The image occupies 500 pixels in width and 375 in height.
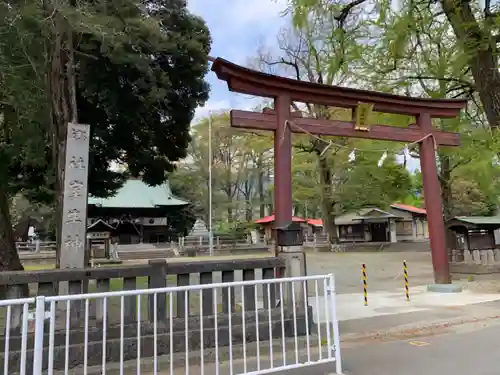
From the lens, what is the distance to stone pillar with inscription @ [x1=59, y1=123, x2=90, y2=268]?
22.4 feet

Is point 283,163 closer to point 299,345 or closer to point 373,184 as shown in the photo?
point 299,345

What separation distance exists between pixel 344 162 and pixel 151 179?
17.3m

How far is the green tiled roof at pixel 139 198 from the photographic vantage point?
111ft

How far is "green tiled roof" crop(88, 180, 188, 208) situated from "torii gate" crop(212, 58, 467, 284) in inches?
1070

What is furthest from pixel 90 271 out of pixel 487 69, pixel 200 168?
pixel 200 168

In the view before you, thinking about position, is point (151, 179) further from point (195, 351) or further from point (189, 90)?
point (195, 351)

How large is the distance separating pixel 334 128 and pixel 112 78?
21.3ft

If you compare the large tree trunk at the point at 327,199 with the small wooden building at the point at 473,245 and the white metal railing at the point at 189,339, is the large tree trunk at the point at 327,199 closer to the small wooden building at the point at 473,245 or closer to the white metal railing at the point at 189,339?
the small wooden building at the point at 473,245

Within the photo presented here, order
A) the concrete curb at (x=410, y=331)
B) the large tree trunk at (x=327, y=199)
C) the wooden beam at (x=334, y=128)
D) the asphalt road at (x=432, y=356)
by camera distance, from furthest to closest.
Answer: the large tree trunk at (x=327, y=199)
the wooden beam at (x=334, y=128)
the concrete curb at (x=410, y=331)
the asphalt road at (x=432, y=356)

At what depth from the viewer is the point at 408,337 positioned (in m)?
6.33

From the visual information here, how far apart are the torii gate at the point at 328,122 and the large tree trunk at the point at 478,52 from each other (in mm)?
807

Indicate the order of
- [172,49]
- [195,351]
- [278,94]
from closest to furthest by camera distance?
[195,351], [278,94], [172,49]

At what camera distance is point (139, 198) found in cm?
3534

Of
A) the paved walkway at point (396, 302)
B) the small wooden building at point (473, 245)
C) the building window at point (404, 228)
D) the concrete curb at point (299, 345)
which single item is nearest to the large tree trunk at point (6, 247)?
the concrete curb at point (299, 345)
